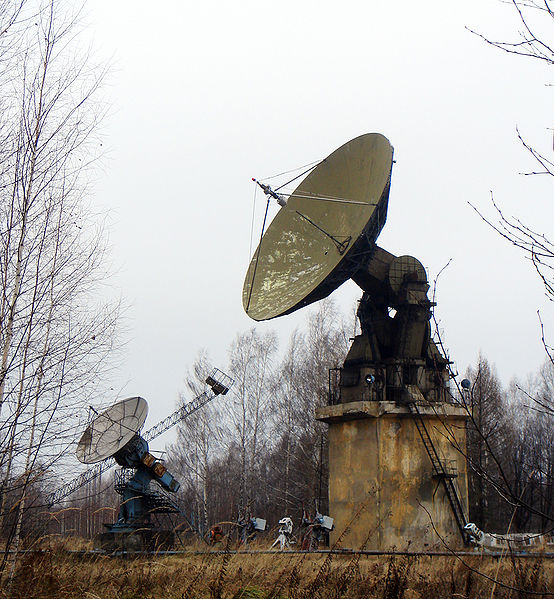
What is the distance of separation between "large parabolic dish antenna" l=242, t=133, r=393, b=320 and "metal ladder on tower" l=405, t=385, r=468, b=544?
13.2 ft

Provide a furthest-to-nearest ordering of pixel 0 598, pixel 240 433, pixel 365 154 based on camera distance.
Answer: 1. pixel 240 433
2. pixel 365 154
3. pixel 0 598

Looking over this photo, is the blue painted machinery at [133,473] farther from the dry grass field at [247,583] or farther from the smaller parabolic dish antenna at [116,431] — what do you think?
the dry grass field at [247,583]

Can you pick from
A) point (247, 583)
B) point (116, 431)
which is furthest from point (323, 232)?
point (247, 583)

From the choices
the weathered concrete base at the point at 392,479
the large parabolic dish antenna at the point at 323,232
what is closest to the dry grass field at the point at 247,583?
the large parabolic dish antenna at the point at 323,232

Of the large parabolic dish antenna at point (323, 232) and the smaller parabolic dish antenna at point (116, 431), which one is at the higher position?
the large parabolic dish antenna at point (323, 232)

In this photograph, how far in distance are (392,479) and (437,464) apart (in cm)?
140

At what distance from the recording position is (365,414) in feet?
66.9

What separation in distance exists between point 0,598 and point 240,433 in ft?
110

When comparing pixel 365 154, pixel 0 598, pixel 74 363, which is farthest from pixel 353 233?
pixel 0 598

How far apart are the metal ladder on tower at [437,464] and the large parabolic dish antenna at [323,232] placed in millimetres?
4023

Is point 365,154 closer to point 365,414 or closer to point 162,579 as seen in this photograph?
point 365,414

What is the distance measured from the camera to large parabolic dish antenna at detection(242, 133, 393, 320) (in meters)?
18.5

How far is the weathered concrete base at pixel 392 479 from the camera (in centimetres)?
1983

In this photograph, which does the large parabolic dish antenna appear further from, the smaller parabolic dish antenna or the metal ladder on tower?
the smaller parabolic dish antenna
